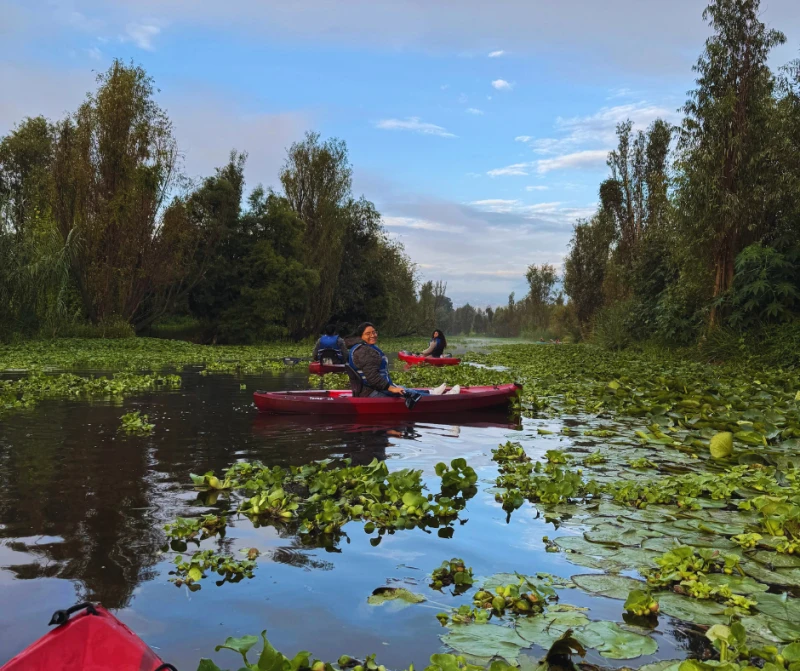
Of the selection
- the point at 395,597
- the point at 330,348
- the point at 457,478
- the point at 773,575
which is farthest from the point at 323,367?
the point at 773,575

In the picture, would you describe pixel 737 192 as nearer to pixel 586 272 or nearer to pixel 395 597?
pixel 395 597

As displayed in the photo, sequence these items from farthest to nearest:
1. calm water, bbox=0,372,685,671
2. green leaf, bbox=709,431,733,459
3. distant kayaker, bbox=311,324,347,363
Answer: distant kayaker, bbox=311,324,347,363
green leaf, bbox=709,431,733,459
calm water, bbox=0,372,685,671

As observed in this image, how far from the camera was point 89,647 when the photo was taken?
8.62 feet

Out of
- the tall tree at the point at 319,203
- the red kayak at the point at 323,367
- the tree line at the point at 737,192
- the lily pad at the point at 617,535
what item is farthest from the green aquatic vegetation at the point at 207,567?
the tall tree at the point at 319,203

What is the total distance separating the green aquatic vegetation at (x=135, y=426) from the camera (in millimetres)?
10086

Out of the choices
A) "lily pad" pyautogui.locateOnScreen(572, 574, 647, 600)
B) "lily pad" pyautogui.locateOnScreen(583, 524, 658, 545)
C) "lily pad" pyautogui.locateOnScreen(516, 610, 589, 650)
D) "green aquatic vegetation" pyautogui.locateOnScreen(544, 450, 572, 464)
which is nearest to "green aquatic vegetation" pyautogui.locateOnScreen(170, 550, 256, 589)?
"lily pad" pyautogui.locateOnScreen(516, 610, 589, 650)

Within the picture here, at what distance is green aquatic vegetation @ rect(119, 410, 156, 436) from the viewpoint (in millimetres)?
10086

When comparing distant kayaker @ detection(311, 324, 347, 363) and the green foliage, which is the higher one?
the green foliage

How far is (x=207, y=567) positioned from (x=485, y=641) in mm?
2186

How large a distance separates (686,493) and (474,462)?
2.85 metres

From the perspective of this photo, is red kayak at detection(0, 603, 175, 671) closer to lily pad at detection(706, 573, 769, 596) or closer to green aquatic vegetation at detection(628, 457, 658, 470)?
lily pad at detection(706, 573, 769, 596)

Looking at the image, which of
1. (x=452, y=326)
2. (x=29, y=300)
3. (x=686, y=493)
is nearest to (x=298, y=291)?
(x=29, y=300)

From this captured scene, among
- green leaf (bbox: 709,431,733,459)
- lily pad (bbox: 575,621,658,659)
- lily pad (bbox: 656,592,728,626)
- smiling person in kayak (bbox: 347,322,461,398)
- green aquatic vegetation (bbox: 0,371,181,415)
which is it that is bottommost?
green aquatic vegetation (bbox: 0,371,181,415)

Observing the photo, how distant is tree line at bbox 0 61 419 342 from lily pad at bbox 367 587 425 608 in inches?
1065
